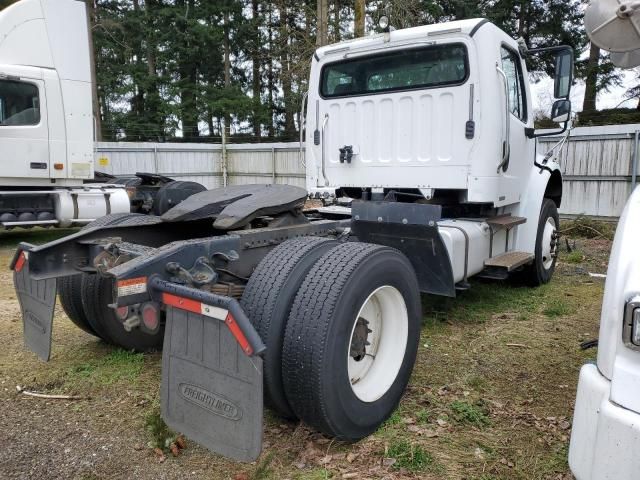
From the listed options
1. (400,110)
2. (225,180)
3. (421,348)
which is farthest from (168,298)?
(225,180)

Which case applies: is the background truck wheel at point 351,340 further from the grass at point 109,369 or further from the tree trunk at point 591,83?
the tree trunk at point 591,83

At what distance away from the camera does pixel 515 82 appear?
525cm

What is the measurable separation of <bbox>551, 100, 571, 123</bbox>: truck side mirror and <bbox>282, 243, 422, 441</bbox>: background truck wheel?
8.89 feet

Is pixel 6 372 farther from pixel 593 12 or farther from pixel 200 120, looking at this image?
pixel 200 120

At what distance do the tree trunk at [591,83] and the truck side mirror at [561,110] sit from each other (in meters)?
15.8

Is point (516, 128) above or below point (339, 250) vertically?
above

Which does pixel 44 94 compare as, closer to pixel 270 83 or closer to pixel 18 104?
pixel 18 104

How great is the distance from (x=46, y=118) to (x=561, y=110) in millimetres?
7848

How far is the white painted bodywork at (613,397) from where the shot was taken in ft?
5.17

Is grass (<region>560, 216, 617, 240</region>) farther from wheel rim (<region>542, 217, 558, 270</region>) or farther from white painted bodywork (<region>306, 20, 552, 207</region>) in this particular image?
white painted bodywork (<region>306, 20, 552, 207</region>)

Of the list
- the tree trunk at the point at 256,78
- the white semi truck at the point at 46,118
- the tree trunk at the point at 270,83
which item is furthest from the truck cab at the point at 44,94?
the tree trunk at the point at 270,83

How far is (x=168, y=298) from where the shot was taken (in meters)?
2.47

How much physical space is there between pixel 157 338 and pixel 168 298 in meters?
1.69

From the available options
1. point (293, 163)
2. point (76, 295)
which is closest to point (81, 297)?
point (76, 295)
